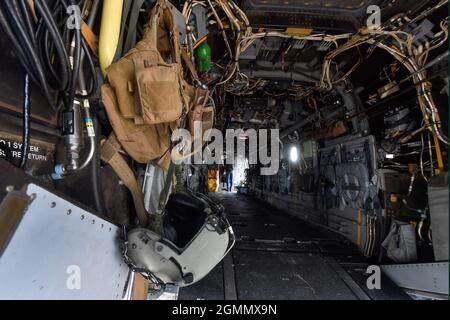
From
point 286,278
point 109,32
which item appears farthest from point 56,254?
point 286,278

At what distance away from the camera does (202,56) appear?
2.68 meters

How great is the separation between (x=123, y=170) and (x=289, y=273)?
2.22 meters

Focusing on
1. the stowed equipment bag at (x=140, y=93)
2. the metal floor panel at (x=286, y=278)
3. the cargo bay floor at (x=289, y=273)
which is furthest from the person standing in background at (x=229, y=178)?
the stowed equipment bag at (x=140, y=93)

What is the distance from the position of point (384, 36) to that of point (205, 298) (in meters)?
3.50

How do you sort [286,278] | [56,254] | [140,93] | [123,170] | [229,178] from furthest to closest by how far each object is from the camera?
[229,178], [286,278], [123,170], [140,93], [56,254]

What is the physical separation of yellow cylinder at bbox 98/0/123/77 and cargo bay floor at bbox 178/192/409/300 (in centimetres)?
212

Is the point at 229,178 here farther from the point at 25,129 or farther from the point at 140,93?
the point at 25,129

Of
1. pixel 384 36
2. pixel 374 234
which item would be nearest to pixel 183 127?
pixel 384 36

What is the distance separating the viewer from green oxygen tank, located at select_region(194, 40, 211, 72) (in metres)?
2.66

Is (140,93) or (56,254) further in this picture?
(140,93)

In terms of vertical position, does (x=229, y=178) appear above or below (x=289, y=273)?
A: above

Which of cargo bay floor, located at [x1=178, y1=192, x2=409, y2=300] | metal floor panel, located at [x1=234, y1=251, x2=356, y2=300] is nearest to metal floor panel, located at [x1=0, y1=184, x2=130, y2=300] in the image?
cargo bay floor, located at [x1=178, y1=192, x2=409, y2=300]

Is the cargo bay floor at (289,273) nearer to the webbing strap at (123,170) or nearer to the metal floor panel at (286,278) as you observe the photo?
the metal floor panel at (286,278)

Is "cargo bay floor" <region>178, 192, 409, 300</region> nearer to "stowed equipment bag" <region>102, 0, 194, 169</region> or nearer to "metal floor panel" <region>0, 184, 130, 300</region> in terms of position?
"metal floor panel" <region>0, 184, 130, 300</region>
